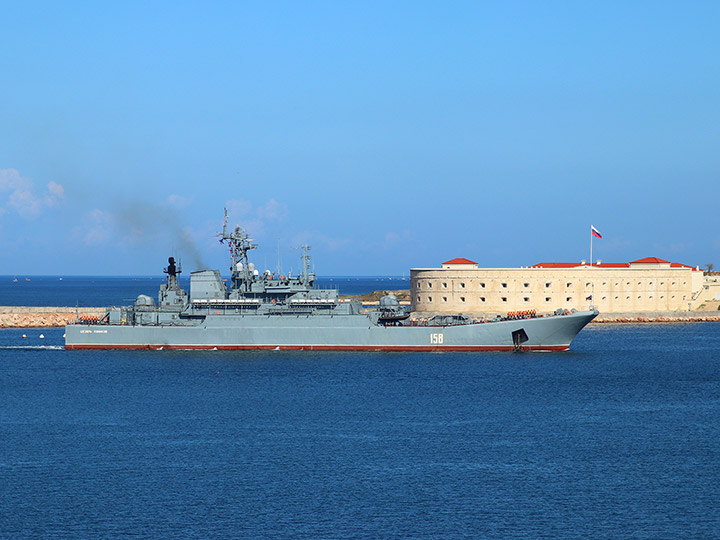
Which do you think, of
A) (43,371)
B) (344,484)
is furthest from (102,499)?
(43,371)

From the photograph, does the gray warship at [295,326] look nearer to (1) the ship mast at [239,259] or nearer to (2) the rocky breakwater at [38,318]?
(1) the ship mast at [239,259]

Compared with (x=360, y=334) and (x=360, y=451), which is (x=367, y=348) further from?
(x=360, y=451)

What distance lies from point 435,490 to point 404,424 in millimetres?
8580

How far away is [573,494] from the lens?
2447cm

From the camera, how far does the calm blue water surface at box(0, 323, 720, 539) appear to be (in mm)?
22391

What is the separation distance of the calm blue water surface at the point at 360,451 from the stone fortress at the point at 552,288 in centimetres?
3907

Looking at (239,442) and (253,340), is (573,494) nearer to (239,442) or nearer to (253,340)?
(239,442)

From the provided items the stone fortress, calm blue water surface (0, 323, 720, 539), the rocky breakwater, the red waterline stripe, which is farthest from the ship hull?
the rocky breakwater

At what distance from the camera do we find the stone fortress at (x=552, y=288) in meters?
89.3

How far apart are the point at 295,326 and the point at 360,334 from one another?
159 inches

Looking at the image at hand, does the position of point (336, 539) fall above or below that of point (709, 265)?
below

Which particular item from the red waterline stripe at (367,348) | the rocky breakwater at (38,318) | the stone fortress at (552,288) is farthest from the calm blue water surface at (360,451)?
the stone fortress at (552,288)

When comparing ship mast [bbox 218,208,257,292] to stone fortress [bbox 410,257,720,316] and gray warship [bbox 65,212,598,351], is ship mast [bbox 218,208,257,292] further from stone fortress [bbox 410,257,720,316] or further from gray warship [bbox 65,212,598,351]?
stone fortress [bbox 410,257,720,316]

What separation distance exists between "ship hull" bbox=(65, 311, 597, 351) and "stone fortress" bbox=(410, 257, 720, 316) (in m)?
32.0
